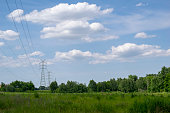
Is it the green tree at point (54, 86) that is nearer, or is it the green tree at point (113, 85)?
the green tree at point (54, 86)

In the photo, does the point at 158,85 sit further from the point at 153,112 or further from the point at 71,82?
the point at 153,112

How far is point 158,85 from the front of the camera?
266ft

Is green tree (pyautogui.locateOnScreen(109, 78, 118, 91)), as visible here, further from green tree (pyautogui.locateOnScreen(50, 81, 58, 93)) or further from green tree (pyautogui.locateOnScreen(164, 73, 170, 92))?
green tree (pyautogui.locateOnScreen(50, 81, 58, 93))

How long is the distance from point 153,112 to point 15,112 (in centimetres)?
739

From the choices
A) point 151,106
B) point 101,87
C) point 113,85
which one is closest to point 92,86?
point 101,87

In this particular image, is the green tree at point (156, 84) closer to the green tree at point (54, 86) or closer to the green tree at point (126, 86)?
the green tree at point (126, 86)

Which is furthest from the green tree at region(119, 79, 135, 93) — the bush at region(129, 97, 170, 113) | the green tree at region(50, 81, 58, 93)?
the bush at region(129, 97, 170, 113)

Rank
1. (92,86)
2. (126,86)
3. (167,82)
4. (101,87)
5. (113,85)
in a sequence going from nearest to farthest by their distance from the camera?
(167,82) < (126,86) < (92,86) < (101,87) < (113,85)

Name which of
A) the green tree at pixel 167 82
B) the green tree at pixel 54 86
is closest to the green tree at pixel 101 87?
the green tree at pixel 54 86

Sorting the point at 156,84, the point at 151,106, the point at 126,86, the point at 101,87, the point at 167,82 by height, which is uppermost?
the point at 167,82

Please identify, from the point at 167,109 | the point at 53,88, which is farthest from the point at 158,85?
the point at 167,109

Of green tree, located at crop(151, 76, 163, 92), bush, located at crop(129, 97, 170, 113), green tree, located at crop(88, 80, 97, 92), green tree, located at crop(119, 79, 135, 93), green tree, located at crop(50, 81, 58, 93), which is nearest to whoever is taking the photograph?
bush, located at crop(129, 97, 170, 113)

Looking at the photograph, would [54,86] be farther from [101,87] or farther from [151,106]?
[151,106]

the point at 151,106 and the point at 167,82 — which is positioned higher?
the point at 167,82
